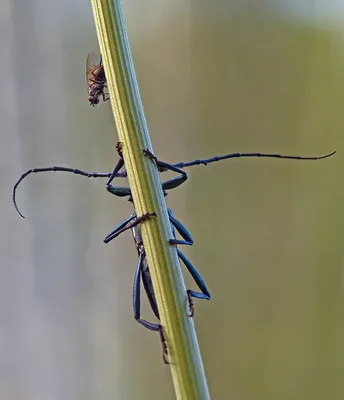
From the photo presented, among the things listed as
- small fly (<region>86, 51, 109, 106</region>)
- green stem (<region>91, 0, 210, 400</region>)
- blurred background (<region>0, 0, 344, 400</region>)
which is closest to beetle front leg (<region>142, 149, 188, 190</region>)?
green stem (<region>91, 0, 210, 400</region>)

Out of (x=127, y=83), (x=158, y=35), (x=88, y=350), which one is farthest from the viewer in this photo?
(x=88, y=350)

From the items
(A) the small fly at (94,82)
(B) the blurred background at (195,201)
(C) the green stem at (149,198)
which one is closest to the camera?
(C) the green stem at (149,198)

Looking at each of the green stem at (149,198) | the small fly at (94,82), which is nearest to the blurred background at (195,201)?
the small fly at (94,82)

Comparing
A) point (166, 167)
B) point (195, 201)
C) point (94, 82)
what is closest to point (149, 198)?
point (166, 167)

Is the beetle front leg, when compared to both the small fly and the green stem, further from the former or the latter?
the small fly

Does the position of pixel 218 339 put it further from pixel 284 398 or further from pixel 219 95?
pixel 219 95

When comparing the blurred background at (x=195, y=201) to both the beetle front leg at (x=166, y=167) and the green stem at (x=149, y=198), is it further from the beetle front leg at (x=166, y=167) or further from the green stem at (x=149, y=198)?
the green stem at (x=149, y=198)

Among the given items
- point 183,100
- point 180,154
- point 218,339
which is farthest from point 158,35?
point 218,339
